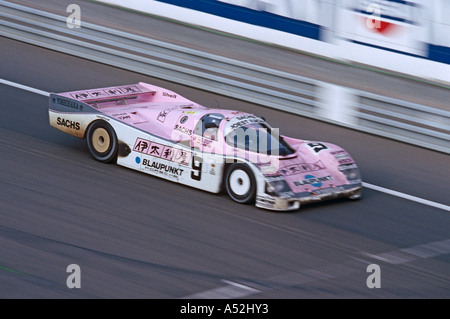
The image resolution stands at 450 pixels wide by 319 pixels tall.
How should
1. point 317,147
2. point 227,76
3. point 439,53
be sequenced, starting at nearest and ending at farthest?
point 317,147 → point 439,53 → point 227,76

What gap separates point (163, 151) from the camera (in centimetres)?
1136

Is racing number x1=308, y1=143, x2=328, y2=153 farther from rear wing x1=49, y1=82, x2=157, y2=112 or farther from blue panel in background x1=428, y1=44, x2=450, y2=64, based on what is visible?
blue panel in background x1=428, y1=44, x2=450, y2=64

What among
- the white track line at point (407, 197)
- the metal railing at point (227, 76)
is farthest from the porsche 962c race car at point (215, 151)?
the metal railing at point (227, 76)

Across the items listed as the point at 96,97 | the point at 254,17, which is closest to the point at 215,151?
the point at 96,97

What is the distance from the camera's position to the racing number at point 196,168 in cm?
1107

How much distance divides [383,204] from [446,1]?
5.09 meters

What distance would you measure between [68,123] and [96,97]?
1.99ft

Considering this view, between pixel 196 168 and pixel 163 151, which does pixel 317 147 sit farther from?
pixel 163 151

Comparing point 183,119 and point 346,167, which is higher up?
point 183,119

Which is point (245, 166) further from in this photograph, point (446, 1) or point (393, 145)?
point (446, 1)

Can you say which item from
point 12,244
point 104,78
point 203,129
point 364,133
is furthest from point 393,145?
point 12,244

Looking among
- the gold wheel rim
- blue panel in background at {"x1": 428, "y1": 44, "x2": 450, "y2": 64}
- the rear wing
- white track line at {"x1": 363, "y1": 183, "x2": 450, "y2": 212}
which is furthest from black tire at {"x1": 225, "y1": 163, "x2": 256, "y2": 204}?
blue panel in background at {"x1": 428, "y1": 44, "x2": 450, "y2": 64}

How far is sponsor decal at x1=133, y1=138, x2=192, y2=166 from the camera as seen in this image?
441 inches

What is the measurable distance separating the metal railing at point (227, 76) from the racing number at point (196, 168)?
163 inches
